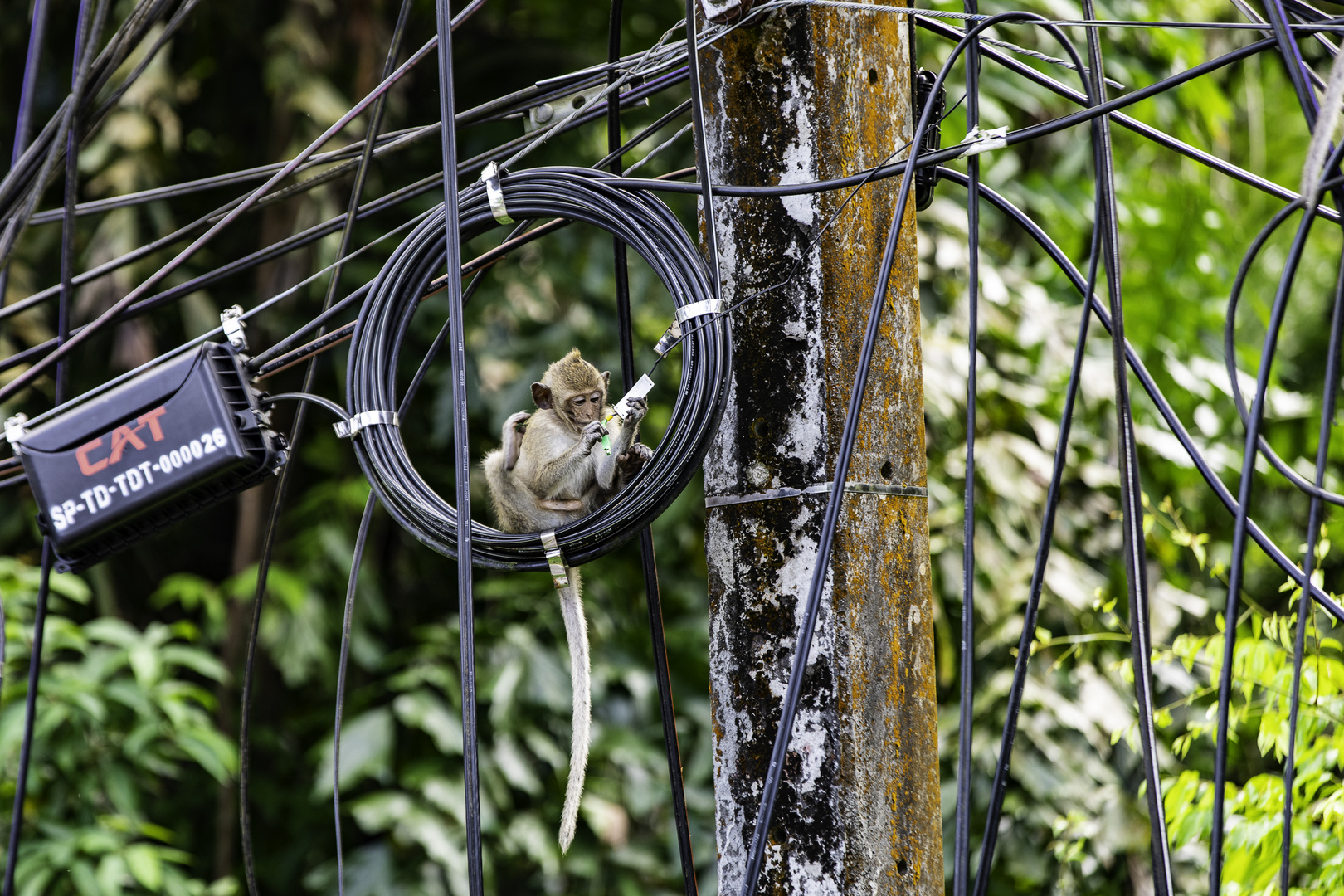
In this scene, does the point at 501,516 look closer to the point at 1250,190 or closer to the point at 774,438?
the point at 774,438

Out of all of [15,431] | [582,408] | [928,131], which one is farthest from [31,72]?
[928,131]

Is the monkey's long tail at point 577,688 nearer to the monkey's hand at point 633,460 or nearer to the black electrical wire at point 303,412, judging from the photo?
the monkey's hand at point 633,460

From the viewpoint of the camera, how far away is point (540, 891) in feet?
20.0

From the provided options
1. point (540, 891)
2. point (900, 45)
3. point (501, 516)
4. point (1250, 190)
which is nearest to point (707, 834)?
point (540, 891)

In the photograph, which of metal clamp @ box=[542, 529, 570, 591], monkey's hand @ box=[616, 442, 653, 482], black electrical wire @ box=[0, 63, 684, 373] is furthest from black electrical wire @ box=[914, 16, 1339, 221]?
metal clamp @ box=[542, 529, 570, 591]

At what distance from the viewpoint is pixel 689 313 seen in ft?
7.66

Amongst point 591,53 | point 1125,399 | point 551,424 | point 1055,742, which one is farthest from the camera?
point 591,53

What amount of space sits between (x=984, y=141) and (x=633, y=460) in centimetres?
98

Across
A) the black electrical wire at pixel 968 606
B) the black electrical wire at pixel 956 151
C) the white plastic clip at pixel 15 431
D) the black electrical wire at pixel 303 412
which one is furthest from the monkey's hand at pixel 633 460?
the white plastic clip at pixel 15 431

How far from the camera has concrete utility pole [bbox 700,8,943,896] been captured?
233 cm

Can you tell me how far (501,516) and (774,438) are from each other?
81 cm

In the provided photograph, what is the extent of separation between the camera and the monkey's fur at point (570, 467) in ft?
8.35

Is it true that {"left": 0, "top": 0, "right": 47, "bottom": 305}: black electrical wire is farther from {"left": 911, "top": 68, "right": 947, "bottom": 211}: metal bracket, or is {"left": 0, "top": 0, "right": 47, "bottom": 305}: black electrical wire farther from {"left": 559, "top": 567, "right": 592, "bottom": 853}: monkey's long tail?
{"left": 911, "top": 68, "right": 947, "bottom": 211}: metal bracket

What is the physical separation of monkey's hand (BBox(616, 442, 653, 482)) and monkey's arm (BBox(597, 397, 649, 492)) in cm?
1
